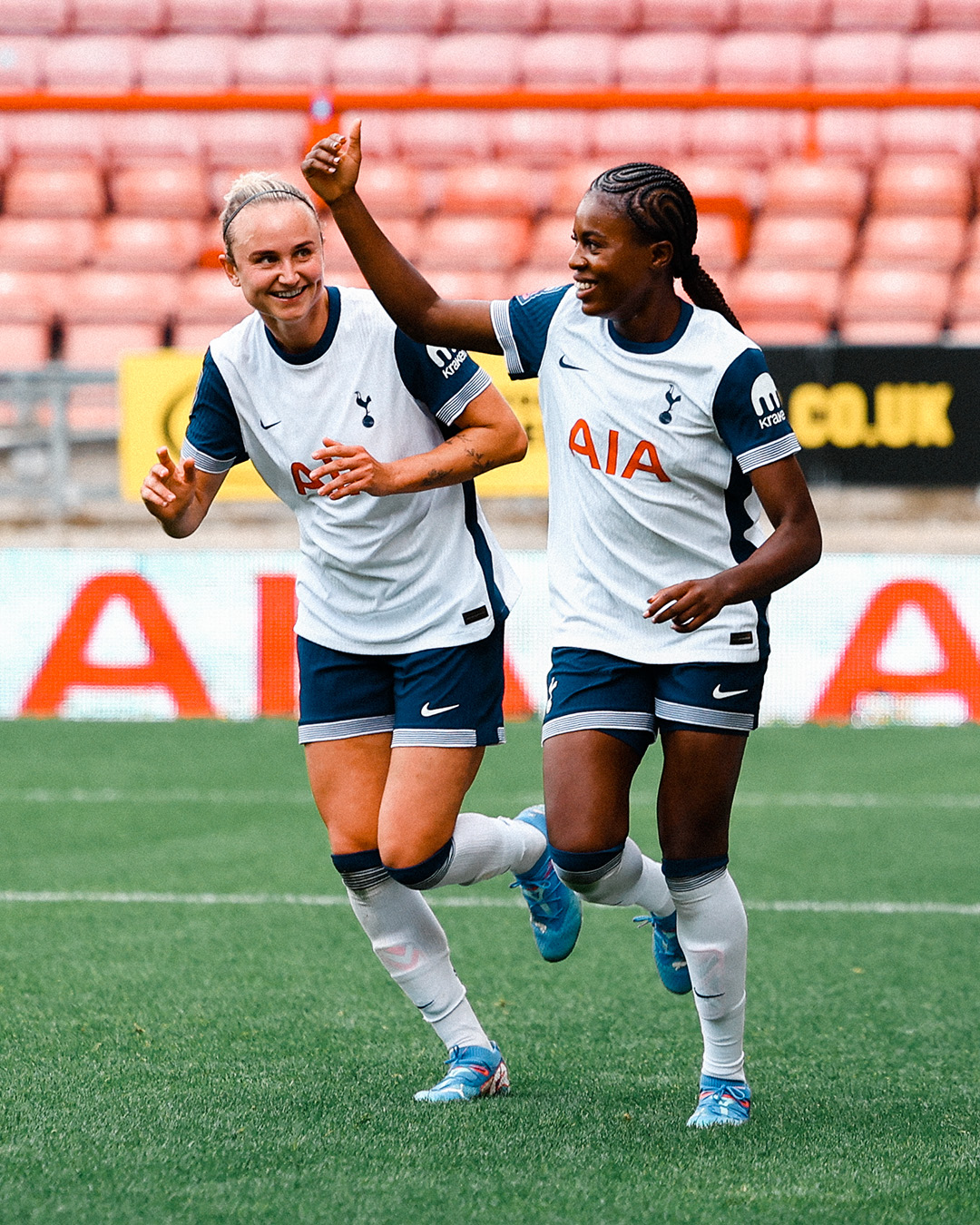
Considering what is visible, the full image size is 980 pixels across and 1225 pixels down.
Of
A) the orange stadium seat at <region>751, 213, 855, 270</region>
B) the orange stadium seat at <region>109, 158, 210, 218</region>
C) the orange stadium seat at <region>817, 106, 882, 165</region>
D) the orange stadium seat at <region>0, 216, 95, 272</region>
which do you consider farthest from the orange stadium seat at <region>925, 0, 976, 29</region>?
the orange stadium seat at <region>0, 216, 95, 272</region>

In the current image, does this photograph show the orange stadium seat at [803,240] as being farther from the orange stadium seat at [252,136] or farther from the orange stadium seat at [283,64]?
the orange stadium seat at [283,64]

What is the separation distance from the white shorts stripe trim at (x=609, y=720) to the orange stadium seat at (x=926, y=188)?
1093cm

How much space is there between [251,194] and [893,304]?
9.53 meters

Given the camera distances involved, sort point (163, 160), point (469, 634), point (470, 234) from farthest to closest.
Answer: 1. point (163, 160)
2. point (470, 234)
3. point (469, 634)

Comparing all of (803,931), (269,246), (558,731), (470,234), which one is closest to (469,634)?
(558,731)

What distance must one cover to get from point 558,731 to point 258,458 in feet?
2.56

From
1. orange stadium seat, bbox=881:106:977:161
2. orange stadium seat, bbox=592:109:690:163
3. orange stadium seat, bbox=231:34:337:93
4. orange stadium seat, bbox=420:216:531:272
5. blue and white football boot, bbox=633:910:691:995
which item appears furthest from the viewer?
orange stadium seat, bbox=231:34:337:93

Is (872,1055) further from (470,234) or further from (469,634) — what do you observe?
(470,234)

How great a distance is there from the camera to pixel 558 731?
299cm

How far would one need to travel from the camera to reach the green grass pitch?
8.56 feet

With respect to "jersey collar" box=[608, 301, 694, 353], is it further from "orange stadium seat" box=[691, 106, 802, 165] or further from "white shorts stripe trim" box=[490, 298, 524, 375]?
"orange stadium seat" box=[691, 106, 802, 165]

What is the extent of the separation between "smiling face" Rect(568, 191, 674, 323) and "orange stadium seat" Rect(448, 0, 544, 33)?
42.9 feet

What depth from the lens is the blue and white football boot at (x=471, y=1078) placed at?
310 cm

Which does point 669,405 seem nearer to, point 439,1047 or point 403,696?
point 403,696
